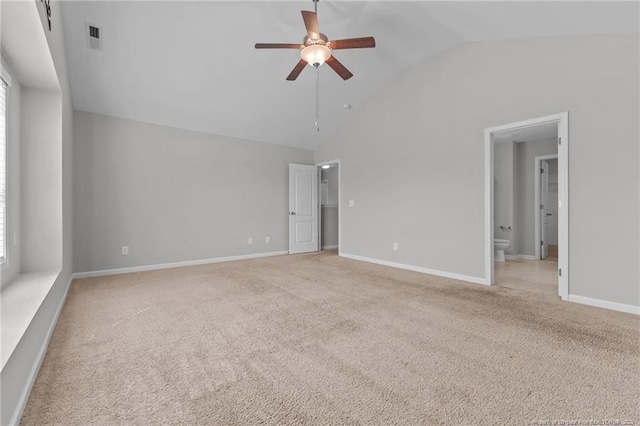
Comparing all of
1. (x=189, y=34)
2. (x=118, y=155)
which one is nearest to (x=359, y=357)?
(x=189, y=34)

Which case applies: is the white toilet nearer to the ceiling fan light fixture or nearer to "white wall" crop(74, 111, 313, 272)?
"white wall" crop(74, 111, 313, 272)

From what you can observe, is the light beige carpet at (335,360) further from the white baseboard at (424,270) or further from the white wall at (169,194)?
the white wall at (169,194)

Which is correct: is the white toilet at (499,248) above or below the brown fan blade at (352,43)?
below

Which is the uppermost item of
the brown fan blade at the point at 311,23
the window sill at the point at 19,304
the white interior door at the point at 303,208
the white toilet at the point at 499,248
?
the brown fan blade at the point at 311,23

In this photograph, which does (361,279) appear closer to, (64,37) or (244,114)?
(244,114)

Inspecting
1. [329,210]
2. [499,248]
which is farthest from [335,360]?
[329,210]

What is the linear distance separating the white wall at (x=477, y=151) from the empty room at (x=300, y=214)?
0.02 metres

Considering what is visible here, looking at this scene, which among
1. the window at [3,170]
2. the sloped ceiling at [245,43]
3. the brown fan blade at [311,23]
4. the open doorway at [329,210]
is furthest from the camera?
the open doorway at [329,210]

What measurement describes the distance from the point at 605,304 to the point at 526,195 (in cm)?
379

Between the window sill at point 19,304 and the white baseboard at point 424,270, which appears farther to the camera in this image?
the white baseboard at point 424,270

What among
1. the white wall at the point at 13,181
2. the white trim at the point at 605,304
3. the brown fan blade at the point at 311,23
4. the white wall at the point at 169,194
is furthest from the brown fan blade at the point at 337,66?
the white trim at the point at 605,304

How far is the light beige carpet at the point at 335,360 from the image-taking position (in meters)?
1.45

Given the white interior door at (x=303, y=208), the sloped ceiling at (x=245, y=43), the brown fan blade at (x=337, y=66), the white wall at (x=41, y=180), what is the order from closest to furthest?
the white wall at (x=41, y=180) → the brown fan blade at (x=337, y=66) → the sloped ceiling at (x=245, y=43) → the white interior door at (x=303, y=208)

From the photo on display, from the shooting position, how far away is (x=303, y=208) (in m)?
6.52
